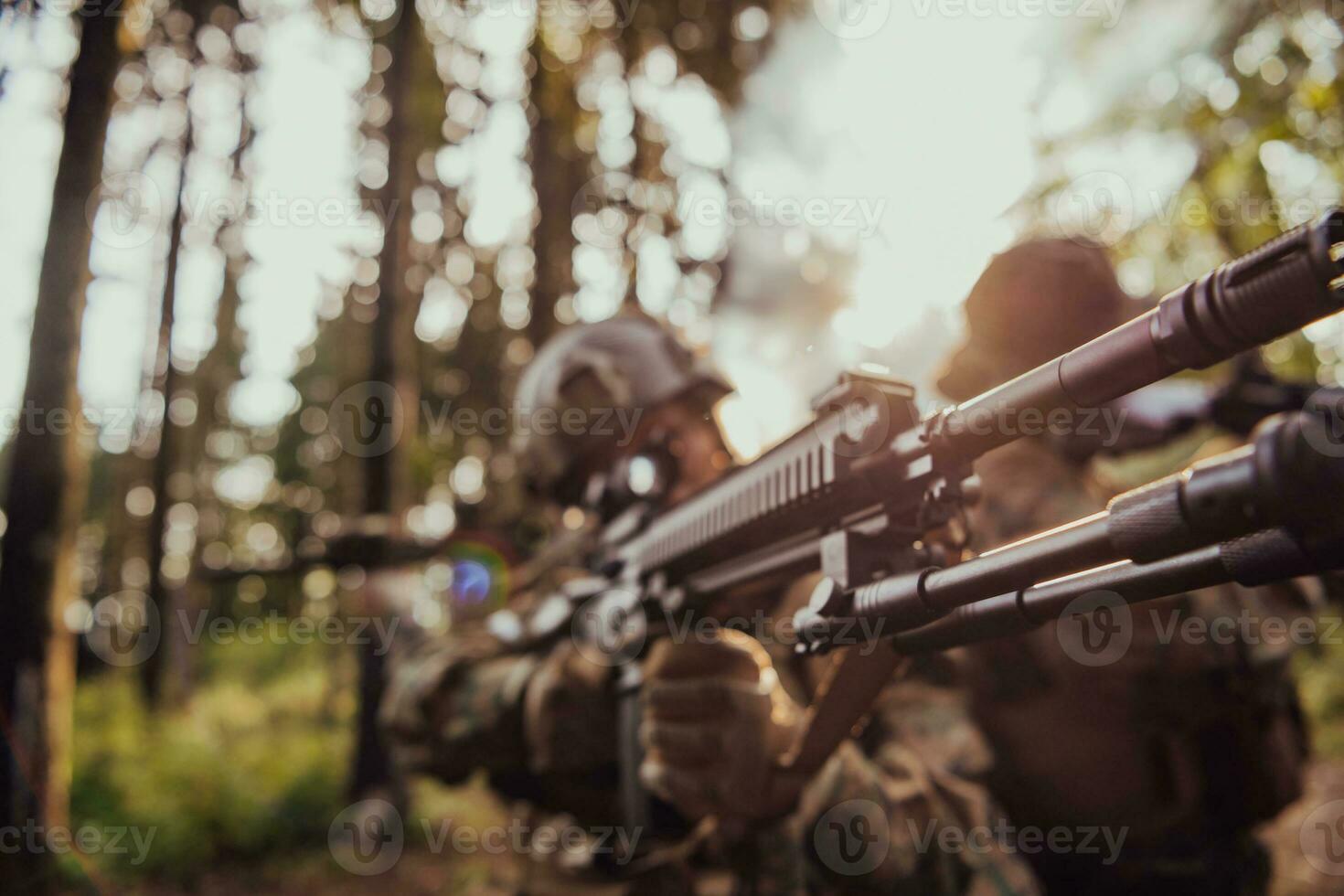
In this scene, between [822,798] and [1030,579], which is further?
[822,798]

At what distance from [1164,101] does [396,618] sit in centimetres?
570

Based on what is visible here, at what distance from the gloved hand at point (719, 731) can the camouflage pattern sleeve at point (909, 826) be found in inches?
9.7

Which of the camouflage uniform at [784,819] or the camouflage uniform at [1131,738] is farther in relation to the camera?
the camouflage uniform at [1131,738]

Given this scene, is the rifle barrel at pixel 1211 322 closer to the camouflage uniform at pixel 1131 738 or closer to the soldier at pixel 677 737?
the soldier at pixel 677 737

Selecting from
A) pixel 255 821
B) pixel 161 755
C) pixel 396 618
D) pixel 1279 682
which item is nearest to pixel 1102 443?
pixel 1279 682

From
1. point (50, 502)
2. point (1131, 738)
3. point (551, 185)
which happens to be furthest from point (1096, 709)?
point (551, 185)

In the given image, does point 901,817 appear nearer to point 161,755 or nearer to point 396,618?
point 396,618

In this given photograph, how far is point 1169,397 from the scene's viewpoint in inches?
152

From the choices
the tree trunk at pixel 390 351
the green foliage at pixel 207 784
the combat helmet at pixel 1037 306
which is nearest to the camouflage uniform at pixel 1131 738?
the combat helmet at pixel 1037 306

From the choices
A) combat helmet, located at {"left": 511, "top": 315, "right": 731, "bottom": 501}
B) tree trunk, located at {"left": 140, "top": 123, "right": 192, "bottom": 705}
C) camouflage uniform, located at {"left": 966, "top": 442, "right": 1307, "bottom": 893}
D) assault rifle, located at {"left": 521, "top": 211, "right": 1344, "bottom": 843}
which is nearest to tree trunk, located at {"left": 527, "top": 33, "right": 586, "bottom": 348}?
combat helmet, located at {"left": 511, "top": 315, "right": 731, "bottom": 501}

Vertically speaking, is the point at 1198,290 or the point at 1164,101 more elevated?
the point at 1164,101

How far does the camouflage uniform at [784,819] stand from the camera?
2318 mm

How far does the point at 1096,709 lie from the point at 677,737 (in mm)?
1932

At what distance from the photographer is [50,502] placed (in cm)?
537
